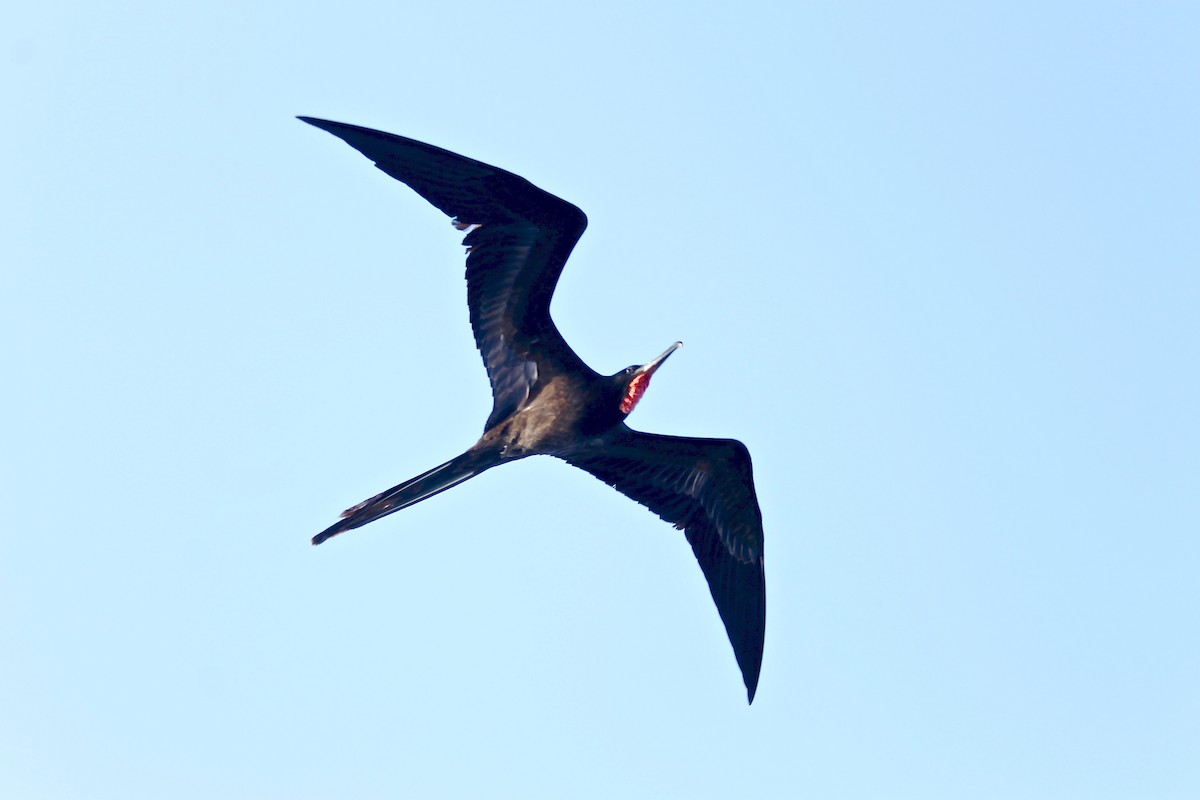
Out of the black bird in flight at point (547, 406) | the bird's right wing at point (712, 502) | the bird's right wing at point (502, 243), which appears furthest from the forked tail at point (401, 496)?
the bird's right wing at point (712, 502)

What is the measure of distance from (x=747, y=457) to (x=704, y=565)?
0.91 meters

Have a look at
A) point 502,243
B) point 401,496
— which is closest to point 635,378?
point 502,243

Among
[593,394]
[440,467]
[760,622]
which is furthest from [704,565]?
[440,467]

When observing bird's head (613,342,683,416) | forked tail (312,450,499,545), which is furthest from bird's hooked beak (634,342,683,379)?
forked tail (312,450,499,545)

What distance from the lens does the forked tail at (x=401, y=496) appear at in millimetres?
9609

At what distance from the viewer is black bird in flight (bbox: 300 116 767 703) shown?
381 inches

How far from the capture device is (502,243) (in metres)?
9.96

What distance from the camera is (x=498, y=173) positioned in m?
9.66

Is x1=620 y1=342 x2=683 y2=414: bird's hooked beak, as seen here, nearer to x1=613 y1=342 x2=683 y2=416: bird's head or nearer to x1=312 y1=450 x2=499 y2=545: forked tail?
x1=613 y1=342 x2=683 y2=416: bird's head

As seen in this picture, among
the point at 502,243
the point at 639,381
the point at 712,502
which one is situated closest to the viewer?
the point at 502,243

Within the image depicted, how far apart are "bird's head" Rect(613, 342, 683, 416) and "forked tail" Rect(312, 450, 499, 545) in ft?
4.13

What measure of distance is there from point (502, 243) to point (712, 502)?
2.68 metres

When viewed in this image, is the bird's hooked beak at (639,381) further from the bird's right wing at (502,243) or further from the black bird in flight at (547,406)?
the bird's right wing at (502,243)

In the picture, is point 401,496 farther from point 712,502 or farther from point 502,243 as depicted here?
point 712,502
